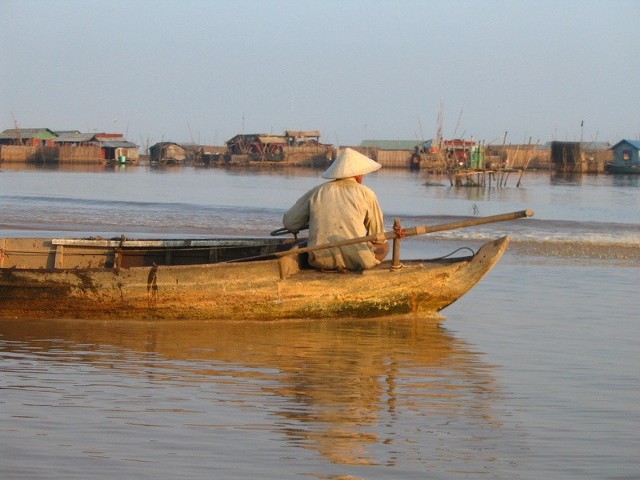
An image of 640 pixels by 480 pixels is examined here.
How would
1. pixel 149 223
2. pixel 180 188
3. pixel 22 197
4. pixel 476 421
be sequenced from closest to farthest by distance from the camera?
pixel 476 421, pixel 149 223, pixel 22 197, pixel 180 188

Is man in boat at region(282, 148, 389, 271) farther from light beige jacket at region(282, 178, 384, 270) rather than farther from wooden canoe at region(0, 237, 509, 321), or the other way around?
wooden canoe at region(0, 237, 509, 321)

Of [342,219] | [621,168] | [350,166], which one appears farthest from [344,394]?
[621,168]

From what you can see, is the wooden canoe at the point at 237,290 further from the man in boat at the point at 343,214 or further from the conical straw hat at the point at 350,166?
the conical straw hat at the point at 350,166

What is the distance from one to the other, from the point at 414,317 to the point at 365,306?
44 centimetres

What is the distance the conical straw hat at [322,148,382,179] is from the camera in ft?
23.6

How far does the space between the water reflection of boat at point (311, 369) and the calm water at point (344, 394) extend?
1cm

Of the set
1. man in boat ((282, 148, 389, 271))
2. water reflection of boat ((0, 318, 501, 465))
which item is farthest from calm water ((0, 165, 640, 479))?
man in boat ((282, 148, 389, 271))

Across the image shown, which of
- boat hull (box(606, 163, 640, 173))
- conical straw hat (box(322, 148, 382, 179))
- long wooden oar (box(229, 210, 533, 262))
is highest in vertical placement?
conical straw hat (box(322, 148, 382, 179))

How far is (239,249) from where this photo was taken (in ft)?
27.3

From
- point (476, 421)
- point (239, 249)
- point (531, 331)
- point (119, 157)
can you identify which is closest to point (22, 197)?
point (239, 249)

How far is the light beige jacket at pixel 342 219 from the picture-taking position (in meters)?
7.19

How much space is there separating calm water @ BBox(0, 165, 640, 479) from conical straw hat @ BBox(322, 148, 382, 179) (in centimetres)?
105

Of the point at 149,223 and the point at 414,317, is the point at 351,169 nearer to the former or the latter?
the point at 414,317

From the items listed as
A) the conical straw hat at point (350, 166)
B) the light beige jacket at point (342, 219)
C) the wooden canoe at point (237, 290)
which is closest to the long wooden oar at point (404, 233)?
the light beige jacket at point (342, 219)
